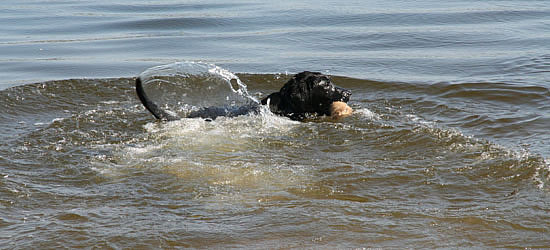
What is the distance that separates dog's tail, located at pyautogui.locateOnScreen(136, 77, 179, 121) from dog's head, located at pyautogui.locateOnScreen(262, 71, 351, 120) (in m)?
1.20

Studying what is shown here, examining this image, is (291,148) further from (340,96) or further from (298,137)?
(340,96)

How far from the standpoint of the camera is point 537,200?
514 cm

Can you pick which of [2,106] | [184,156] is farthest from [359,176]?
[2,106]

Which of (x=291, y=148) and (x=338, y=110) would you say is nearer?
(x=291, y=148)

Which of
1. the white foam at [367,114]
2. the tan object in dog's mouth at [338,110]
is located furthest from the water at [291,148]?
the tan object in dog's mouth at [338,110]

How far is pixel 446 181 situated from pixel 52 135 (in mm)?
4320

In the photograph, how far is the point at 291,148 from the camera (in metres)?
6.89

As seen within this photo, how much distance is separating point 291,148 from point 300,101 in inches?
43.2

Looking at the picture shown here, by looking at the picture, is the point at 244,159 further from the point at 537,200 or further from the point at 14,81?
the point at 14,81

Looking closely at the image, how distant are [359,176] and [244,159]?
116 centimetres

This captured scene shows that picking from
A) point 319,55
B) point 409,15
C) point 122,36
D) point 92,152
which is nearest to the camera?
point 92,152

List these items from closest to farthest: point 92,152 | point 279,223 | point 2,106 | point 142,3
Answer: point 279,223, point 92,152, point 2,106, point 142,3

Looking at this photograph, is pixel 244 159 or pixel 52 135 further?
A: pixel 52 135

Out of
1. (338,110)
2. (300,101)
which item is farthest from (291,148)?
(338,110)
